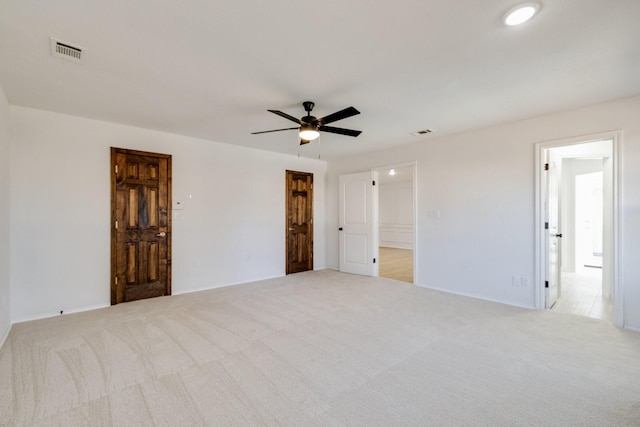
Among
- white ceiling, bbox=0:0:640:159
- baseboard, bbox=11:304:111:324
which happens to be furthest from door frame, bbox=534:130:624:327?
baseboard, bbox=11:304:111:324

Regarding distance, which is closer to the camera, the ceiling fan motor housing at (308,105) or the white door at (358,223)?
the ceiling fan motor housing at (308,105)

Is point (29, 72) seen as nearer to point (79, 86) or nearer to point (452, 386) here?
point (79, 86)

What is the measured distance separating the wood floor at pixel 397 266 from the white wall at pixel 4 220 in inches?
214

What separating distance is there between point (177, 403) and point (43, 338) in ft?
6.95

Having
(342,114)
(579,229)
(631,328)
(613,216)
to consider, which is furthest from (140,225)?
(579,229)

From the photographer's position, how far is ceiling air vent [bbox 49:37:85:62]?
7.00 ft

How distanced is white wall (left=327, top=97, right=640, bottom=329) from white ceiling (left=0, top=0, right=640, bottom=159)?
33 centimetres

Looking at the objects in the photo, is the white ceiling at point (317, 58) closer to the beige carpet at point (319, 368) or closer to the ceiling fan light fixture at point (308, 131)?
the ceiling fan light fixture at point (308, 131)

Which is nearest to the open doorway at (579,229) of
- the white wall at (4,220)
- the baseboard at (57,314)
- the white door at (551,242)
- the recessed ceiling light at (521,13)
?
the white door at (551,242)

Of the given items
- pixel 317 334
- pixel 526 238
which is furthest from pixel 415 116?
pixel 317 334

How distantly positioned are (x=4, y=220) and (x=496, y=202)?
6124mm

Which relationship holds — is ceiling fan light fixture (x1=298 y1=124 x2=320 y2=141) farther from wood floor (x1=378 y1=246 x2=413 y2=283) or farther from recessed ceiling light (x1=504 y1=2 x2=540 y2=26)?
wood floor (x1=378 y1=246 x2=413 y2=283)

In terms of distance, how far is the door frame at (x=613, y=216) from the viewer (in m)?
3.18

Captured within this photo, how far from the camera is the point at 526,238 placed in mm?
3854
